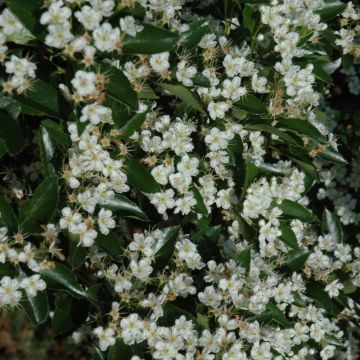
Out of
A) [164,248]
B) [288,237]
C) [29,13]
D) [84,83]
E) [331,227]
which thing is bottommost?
[331,227]

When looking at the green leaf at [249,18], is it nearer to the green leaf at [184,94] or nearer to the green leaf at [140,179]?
the green leaf at [184,94]

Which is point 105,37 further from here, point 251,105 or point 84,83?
point 251,105

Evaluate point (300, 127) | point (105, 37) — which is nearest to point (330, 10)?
point (300, 127)

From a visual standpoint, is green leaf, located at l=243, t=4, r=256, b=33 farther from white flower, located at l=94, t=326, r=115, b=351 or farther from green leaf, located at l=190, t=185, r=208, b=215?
white flower, located at l=94, t=326, r=115, b=351

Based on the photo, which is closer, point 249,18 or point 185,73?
point 185,73

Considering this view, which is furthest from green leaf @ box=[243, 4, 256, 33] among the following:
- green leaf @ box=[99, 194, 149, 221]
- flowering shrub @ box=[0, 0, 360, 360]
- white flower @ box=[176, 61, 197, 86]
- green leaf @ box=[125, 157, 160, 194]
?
green leaf @ box=[99, 194, 149, 221]

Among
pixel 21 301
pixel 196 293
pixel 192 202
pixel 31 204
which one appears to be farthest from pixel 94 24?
pixel 196 293

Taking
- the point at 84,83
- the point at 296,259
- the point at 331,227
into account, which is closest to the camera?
the point at 84,83

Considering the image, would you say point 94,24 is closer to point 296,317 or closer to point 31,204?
point 31,204
